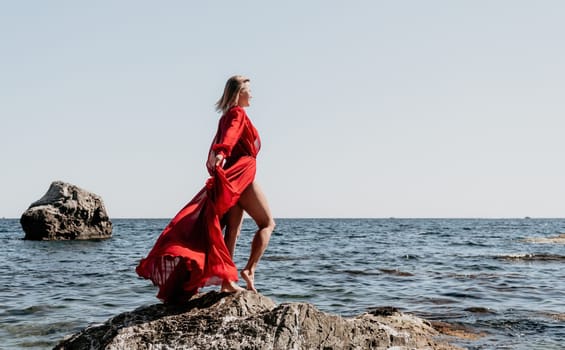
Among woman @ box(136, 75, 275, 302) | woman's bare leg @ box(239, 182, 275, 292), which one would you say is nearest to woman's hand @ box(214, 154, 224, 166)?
woman @ box(136, 75, 275, 302)

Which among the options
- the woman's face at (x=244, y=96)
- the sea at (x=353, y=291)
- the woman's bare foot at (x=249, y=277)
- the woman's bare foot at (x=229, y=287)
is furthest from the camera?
the sea at (x=353, y=291)

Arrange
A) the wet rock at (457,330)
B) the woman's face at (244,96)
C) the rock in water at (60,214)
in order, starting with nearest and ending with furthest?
the woman's face at (244,96) → the wet rock at (457,330) → the rock in water at (60,214)

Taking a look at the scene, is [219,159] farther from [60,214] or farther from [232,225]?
[60,214]

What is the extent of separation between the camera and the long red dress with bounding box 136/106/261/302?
525cm

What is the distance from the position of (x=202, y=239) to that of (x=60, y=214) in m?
31.8

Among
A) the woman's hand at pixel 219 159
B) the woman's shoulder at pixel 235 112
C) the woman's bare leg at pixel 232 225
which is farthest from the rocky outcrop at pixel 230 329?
the woman's shoulder at pixel 235 112

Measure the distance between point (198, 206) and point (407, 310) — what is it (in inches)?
290

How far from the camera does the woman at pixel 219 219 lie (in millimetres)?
5277

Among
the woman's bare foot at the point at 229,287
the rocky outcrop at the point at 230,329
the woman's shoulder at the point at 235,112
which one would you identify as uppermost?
the woman's shoulder at the point at 235,112

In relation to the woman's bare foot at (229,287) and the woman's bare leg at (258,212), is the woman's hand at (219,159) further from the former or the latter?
the woman's bare foot at (229,287)

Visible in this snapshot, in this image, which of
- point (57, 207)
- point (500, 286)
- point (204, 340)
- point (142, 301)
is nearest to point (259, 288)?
point (142, 301)

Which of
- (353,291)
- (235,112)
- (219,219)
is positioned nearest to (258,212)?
(219,219)

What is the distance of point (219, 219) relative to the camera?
18.0 feet

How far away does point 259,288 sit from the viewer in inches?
571
